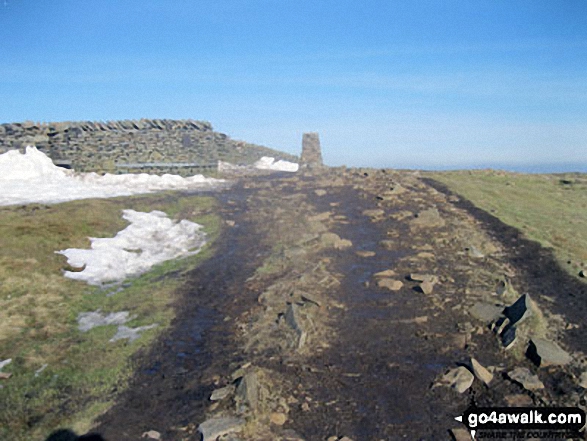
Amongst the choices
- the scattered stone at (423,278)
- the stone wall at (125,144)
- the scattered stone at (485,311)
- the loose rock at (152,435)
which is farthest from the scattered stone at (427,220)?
the stone wall at (125,144)

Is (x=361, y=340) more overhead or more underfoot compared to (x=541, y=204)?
more underfoot

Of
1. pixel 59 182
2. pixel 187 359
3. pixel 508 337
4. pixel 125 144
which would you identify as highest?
pixel 125 144

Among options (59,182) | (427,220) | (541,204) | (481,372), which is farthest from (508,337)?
(59,182)

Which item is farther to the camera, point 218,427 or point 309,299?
point 309,299

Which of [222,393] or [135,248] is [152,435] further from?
[135,248]

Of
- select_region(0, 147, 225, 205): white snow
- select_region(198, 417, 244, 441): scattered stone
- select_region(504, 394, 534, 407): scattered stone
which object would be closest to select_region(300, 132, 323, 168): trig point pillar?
select_region(0, 147, 225, 205): white snow

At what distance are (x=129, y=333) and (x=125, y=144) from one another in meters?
23.1

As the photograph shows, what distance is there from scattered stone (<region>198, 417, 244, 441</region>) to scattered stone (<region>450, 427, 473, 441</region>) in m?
2.69

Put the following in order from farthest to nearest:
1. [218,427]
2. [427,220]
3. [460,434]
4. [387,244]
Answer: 1. [427,220]
2. [387,244]
3. [218,427]
4. [460,434]

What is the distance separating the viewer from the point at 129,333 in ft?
29.6

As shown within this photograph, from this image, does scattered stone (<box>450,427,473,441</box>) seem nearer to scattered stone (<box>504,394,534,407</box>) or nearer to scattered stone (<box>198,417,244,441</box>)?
scattered stone (<box>504,394,534,407</box>)

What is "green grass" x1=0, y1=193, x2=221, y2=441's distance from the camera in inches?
263

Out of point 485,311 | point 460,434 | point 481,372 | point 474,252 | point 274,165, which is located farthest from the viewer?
point 274,165

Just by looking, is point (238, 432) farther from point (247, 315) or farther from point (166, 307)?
point (166, 307)
